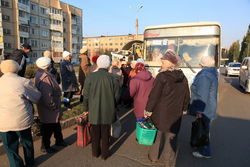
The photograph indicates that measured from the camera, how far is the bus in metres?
7.24

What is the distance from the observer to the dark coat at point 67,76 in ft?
19.8

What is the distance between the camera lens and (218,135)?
514 cm

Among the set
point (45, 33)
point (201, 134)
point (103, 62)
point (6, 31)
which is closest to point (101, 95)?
point (103, 62)

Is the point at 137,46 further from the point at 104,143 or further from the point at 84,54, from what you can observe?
the point at 104,143

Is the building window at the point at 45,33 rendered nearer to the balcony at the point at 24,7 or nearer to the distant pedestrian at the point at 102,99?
the balcony at the point at 24,7

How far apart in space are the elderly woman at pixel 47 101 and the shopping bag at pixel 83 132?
18.5 inches

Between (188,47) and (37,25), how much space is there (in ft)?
181

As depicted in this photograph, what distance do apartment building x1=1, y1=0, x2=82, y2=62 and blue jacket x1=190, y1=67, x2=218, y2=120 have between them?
4898 cm

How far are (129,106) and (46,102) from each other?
472cm

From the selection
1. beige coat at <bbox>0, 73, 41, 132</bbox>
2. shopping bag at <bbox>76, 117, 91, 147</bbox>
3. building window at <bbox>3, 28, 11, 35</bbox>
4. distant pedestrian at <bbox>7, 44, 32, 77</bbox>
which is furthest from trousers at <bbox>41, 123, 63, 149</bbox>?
building window at <bbox>3, 28, 11, 35</bbox>

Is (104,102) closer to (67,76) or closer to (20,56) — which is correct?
(67,76)

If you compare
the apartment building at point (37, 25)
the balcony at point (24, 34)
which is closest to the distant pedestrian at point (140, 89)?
the apartment building at point (37, 25)

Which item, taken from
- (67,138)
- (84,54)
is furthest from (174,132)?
(84,54)

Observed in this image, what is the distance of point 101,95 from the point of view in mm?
3533
